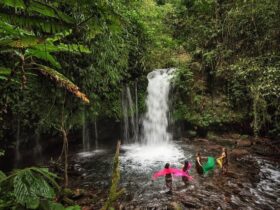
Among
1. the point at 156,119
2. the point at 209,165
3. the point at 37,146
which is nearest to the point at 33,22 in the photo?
the point at 209,165

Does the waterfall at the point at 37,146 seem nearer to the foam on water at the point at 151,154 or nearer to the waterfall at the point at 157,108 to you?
the foam on water at the point at 151,154

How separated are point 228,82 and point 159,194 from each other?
23.1ft

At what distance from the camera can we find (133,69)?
11.9m

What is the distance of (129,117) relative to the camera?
37.1 ft

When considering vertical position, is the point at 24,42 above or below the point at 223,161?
above

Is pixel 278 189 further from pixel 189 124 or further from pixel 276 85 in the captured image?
pixel 189 124

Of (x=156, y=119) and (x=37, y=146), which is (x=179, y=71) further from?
(x=37, y=146)

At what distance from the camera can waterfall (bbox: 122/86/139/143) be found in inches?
439

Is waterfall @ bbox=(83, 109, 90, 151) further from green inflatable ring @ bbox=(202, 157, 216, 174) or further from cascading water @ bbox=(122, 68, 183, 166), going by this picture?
green inflatable ring @ bbox=(202, 157, 216, 174)

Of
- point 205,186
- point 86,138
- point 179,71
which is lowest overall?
point 205,186

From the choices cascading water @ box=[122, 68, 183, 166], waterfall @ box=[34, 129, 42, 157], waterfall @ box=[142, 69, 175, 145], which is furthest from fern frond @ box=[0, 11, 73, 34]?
waterfall @ box=[142, 69, 175, 145]

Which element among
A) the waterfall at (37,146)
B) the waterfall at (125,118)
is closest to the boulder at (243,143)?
the waterfall at (125,118)

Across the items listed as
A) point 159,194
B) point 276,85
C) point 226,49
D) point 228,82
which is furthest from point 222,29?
point 159,194

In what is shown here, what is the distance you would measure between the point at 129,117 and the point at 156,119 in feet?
4.02
